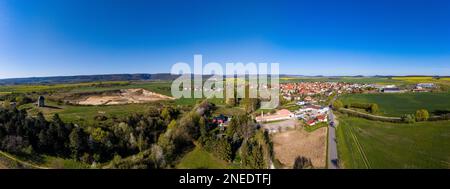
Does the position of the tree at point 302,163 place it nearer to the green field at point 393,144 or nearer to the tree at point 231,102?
the green field at point 393,144

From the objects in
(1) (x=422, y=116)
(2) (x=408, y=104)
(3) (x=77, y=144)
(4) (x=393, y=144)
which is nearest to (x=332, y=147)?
(4) (x=393, y=144)

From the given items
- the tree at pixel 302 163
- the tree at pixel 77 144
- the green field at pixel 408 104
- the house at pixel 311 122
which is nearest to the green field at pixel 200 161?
the tree at pixel 302 163

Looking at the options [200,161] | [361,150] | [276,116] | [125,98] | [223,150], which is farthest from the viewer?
[125,98]

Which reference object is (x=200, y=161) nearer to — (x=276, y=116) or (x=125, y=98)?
(x=276, y=116)

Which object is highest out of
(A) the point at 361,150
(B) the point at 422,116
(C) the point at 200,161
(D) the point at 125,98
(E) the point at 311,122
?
(D) the point at 125,98

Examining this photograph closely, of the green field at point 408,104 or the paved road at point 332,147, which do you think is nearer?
the paved road at point 332,147
